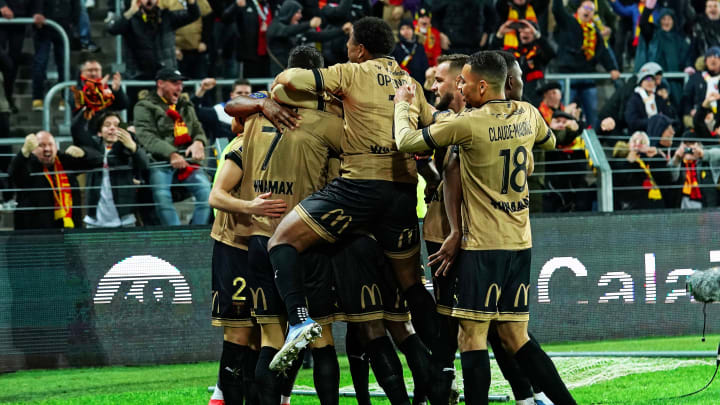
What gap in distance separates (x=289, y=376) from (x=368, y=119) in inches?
71.7

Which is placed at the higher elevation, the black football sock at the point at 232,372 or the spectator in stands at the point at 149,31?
the spectator in stands at the point at 149,31

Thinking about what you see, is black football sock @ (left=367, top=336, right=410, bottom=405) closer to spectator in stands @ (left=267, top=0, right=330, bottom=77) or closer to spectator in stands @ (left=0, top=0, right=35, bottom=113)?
spectator in stands @ (left=267, top=0, right=330, bottom=77)

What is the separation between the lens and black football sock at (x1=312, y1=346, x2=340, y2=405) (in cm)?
644

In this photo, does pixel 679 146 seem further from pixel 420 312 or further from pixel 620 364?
pixel 420 312

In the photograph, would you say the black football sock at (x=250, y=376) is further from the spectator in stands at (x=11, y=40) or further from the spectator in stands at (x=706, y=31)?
the spectator in stands at (x=706, y=31)

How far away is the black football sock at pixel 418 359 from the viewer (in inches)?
262

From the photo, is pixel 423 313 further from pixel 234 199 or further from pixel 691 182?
pixel 691 182

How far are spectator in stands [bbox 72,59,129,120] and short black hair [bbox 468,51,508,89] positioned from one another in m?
6.83

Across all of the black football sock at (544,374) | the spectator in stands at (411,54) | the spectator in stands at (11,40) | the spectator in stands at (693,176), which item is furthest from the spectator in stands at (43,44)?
the black football sock at (544,374)

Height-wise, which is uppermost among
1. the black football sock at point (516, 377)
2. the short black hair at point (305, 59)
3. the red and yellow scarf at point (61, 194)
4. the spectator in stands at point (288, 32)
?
the spectator in stands at point (288, 32)

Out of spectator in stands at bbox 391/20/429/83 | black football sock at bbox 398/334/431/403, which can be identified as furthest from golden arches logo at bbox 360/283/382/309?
spectator in stands at bbox 391/20/429/83

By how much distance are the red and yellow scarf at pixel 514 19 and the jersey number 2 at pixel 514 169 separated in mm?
7434

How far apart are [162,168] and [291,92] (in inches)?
189

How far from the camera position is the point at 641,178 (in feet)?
41.0
